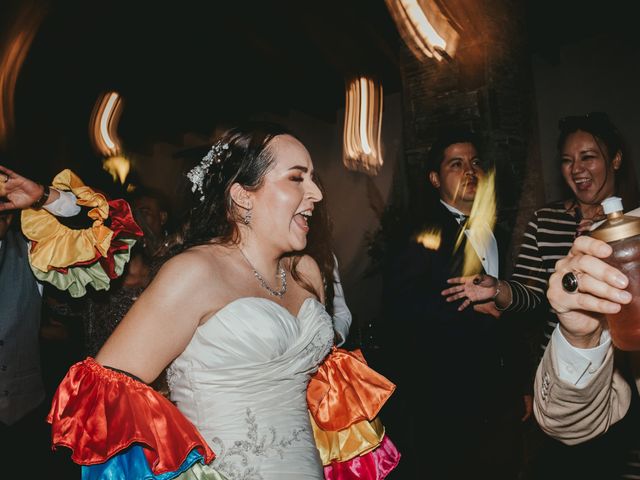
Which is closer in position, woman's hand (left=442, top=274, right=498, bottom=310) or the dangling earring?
the dangling earring

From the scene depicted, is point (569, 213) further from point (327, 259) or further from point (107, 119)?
point (107, 119)

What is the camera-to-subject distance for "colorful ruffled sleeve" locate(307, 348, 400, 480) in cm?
190

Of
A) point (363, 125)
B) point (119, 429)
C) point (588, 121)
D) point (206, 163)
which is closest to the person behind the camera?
point (119, 429)

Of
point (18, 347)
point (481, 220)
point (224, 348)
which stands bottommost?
point (18, 347)

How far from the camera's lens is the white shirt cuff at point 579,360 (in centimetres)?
103

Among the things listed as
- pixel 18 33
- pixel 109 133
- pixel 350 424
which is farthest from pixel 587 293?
pixel 109 133

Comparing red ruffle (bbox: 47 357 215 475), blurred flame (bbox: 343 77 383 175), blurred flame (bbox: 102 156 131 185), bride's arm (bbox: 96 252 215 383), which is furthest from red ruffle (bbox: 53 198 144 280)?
blurred flame (bbox: 102 156 131 185)

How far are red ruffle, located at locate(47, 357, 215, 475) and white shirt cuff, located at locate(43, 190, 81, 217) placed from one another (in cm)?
98

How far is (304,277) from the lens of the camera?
7.20 ft

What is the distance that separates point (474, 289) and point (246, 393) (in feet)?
4.84

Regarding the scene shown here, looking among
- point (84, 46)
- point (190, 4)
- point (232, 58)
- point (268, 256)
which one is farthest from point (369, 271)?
point (268, 256)

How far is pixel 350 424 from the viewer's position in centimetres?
188

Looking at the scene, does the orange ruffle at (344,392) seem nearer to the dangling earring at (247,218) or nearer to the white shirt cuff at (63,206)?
the dangling earring at (247,218)

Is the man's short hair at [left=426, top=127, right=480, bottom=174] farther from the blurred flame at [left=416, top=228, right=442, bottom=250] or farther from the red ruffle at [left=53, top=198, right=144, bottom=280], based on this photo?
the red ruffle at [left=53, top=198, right=144, bottom=280]
